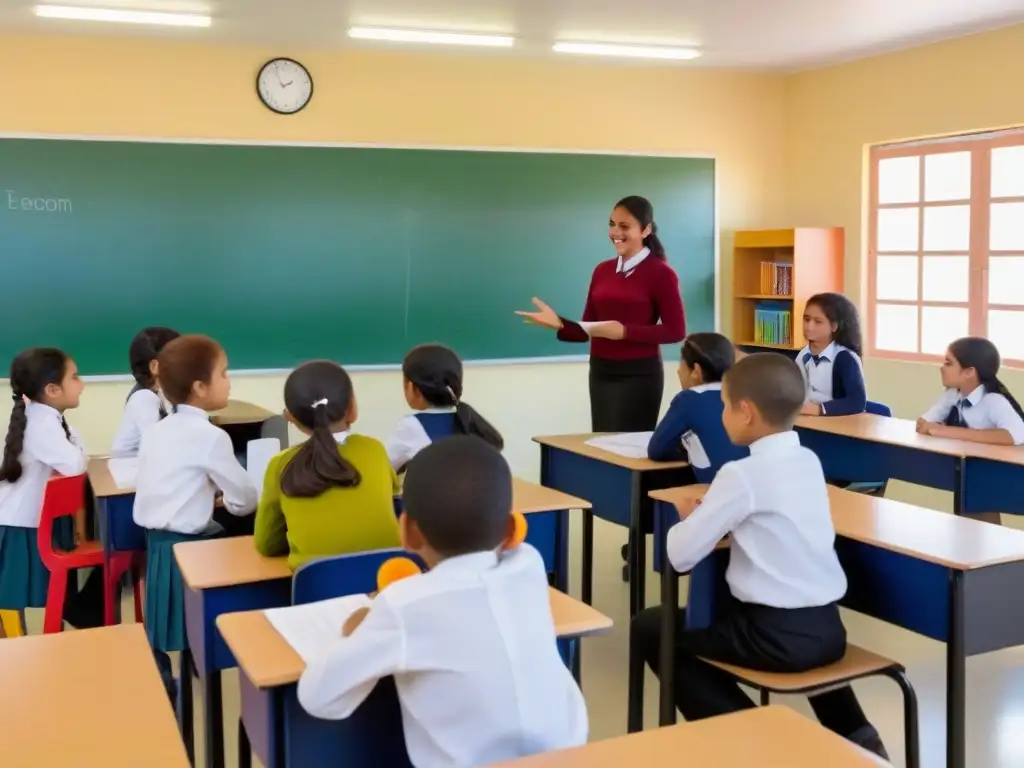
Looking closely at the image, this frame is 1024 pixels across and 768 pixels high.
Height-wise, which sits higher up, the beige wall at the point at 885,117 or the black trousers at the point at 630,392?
the beige wall at the point at 885,117

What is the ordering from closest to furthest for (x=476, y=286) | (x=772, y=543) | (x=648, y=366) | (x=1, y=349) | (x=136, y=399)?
(x=772, y=543), (x=136, y=399), (x=648, y=366), (x=1, y=349), (x=476, y=286)

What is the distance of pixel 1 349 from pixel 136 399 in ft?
7.27

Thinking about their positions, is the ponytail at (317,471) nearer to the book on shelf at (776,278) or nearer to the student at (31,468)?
the student at (31,468)

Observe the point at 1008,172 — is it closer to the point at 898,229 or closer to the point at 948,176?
the point at 948,176

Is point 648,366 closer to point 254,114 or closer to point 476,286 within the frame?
point 476,286

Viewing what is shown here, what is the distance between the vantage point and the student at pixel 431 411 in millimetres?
3145

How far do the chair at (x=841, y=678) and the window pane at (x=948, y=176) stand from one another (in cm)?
440

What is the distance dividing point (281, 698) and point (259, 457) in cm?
129

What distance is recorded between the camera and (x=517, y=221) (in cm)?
651

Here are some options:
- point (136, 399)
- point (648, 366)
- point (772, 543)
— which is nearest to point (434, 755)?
point (772, 543)

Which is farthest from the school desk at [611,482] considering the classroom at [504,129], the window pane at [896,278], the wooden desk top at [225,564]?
the window pane at [896,278]

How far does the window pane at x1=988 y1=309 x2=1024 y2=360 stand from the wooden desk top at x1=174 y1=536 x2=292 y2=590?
15.3 ft

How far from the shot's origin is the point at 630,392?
4395 millimetres

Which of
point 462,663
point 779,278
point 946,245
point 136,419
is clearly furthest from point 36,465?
point 946,245
